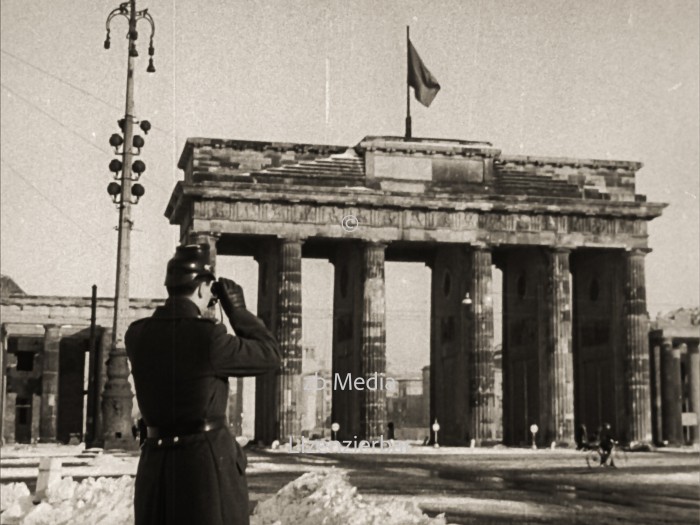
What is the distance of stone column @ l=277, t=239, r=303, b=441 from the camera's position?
4172cm

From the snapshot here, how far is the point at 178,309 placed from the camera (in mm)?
6230

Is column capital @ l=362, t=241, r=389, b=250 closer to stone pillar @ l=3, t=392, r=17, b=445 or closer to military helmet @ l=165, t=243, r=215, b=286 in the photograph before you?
stone pillar @ l=3, t=392, r=17, b=445

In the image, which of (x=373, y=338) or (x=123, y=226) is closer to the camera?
(x=123, y=226)

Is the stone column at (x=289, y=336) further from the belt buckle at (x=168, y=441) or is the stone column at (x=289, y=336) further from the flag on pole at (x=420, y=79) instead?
the belt buckle at (x=168, y=441)

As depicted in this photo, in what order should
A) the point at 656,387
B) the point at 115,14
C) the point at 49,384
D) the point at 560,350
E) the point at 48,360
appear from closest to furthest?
1. the point at 115,14
2. the point at 560,350
3. the point at 656,387
4. the point at 48,360
5. the point at 49,384

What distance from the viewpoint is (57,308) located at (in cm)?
5238

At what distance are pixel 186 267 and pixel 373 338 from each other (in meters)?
35.0

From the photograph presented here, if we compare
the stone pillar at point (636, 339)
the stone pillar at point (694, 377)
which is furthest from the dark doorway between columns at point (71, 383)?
the stone pillar at point (694, 377)

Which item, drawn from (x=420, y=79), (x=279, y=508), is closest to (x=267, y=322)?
(x=420, y=79)

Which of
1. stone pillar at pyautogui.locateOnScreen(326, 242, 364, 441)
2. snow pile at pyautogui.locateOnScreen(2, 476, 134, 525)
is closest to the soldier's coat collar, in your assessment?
snow pile at pyautogui.locateOnScreen(2, 476, 134, 525)

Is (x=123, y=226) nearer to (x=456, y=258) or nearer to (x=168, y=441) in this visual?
(x=168, y=441)

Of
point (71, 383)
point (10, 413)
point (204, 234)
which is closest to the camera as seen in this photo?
point (204, 234)

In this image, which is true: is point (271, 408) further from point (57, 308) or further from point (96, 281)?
point (96, 281)

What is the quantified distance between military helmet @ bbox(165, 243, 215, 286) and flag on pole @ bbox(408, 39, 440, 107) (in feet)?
26.2
